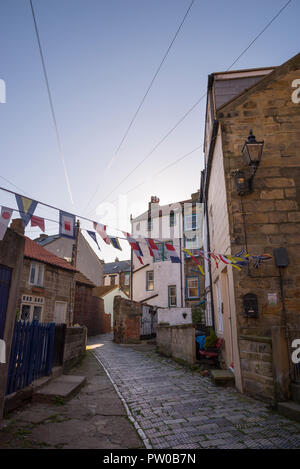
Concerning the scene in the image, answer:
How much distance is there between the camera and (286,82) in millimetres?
7523

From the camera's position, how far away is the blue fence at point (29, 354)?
4793mm

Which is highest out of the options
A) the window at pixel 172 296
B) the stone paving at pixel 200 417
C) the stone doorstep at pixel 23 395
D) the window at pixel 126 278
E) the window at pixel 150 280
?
the window at pixel 126 278

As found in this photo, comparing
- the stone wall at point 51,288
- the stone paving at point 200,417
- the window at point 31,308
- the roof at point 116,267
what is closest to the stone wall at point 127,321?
the stone wall at point 51,288

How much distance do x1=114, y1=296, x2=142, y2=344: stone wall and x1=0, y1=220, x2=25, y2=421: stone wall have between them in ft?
47.8

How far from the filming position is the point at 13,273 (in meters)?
4.45

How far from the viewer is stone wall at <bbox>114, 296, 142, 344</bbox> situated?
60.7 ft

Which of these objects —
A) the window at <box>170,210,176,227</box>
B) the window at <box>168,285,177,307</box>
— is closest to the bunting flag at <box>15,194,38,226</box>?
the window at <box>168,285,177,307</box>

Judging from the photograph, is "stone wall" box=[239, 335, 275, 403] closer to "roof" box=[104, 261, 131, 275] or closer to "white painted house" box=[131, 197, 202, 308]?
"white painted house" box=[131, 197, 202, 308]

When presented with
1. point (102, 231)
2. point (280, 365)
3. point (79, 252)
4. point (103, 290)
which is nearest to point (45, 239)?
point (79, 252)

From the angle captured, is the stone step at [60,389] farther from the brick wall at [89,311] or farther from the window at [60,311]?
the brick wall at [89,311]

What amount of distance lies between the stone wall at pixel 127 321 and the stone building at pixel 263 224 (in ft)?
37.0

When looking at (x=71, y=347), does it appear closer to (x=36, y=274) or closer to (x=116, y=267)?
(x=36, y=274)

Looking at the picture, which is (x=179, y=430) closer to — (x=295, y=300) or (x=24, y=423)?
(x=24, y=423)

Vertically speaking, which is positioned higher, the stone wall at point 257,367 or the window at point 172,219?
the window at point 172,219
